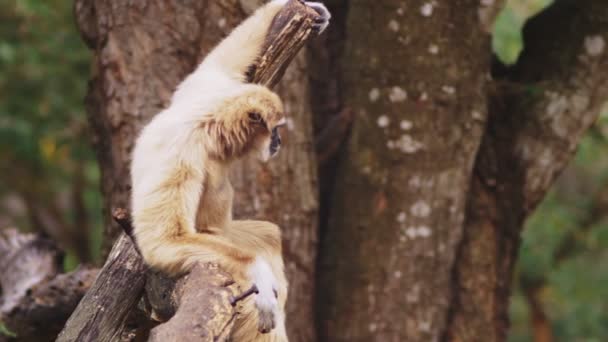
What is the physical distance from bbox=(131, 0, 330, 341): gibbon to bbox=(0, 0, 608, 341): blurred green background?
3888 millimetres

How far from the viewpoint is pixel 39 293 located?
16.5 feet

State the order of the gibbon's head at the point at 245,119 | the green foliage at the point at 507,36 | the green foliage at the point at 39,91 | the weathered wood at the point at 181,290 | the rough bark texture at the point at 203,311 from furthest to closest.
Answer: the green foliage at the point at 39,91 < the green foliage at the point at 507,36 < the gibbon's head at the point at 245,119 < the weathered wood at the point at 181,290 < the rough bark texture at the point at 203,311

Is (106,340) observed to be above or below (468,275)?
above

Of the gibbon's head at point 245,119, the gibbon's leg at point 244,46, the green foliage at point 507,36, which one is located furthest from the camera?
the green foliage at point 507,36

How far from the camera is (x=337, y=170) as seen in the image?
5648 millimetres

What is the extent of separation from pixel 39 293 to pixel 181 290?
7.45 ft

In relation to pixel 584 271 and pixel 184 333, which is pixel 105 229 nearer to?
pixel 184 333

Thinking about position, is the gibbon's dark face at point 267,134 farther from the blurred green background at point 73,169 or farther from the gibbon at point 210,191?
the blurred green background at point 73,169

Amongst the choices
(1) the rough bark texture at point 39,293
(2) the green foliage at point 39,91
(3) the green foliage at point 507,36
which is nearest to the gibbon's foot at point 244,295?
(1) the rough bark texture at point 39,293

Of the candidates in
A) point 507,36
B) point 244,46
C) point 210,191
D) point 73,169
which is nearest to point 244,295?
point 210,191

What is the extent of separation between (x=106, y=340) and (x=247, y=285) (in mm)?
982

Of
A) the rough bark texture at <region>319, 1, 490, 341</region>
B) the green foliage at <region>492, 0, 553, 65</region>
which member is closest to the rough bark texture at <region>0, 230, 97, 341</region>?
the rough bark texture at <region>319, 1, 490, 341</region>

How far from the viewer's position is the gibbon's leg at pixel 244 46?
404 centimetres

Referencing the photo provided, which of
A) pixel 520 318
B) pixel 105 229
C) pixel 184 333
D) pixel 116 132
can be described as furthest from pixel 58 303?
pixel 520 318
